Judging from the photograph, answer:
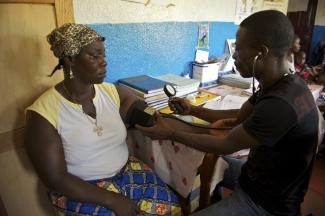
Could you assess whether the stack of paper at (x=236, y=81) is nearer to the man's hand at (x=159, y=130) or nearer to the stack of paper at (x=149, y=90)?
the stack of paper at (x=149, y=90)

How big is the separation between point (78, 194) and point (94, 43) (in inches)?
24.0

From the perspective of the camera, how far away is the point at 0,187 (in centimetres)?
124

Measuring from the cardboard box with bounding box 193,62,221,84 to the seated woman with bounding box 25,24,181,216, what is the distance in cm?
97

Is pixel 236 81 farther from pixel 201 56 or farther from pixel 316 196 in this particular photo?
pixel 316 196

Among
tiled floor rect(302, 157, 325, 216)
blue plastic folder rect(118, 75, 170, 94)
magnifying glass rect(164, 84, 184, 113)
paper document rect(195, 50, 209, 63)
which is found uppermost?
paper document rect(195, 50, 209, 63)

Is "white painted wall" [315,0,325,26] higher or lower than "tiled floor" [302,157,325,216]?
higher

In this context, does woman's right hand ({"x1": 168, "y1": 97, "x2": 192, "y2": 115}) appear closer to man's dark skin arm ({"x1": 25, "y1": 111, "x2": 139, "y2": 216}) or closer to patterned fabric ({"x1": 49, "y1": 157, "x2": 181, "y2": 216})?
patterned fabric ({"x1": 49, "y1": 157, "x2": 181, "y2": 216})

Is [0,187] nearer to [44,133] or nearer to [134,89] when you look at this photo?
[44,133]

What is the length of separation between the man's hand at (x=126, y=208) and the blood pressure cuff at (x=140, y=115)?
363 mm

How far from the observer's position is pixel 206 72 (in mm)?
2049

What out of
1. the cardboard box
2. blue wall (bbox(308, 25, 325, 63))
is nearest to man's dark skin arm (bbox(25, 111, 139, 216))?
the cardboard box

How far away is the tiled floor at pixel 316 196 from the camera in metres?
1.88

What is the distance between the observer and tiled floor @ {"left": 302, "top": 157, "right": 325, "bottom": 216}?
6.18ft

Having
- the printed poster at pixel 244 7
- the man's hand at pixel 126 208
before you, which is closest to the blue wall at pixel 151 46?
the printed poster at pixel 244 7
